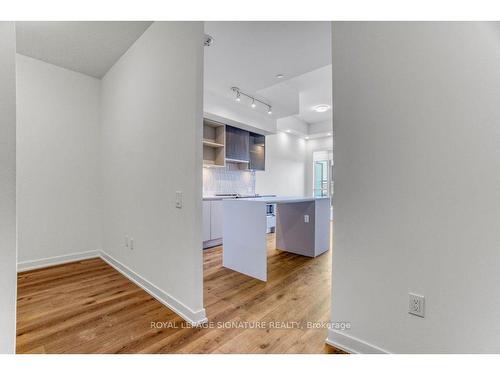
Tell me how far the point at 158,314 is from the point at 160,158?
1303 millimetres

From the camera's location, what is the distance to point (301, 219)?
12.1 ft

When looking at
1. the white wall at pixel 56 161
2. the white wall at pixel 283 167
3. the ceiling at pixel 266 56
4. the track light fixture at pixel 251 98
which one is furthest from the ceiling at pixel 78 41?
the white wall at pixel 283 167

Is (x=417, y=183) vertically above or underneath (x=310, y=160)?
underneath

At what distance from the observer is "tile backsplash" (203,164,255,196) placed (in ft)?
16.1

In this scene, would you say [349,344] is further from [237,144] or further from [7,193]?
[237,144]

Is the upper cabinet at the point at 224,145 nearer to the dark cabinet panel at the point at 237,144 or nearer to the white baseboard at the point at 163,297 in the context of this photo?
the dark cabinet panel at the point at 237,144

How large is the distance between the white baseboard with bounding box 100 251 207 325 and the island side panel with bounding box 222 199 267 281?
3.27 ft

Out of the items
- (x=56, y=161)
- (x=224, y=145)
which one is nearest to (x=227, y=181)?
(x=224, y=145)

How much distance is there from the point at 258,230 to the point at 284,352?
4.42ft

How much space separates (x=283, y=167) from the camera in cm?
684

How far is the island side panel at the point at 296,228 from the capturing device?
11.8 ft
